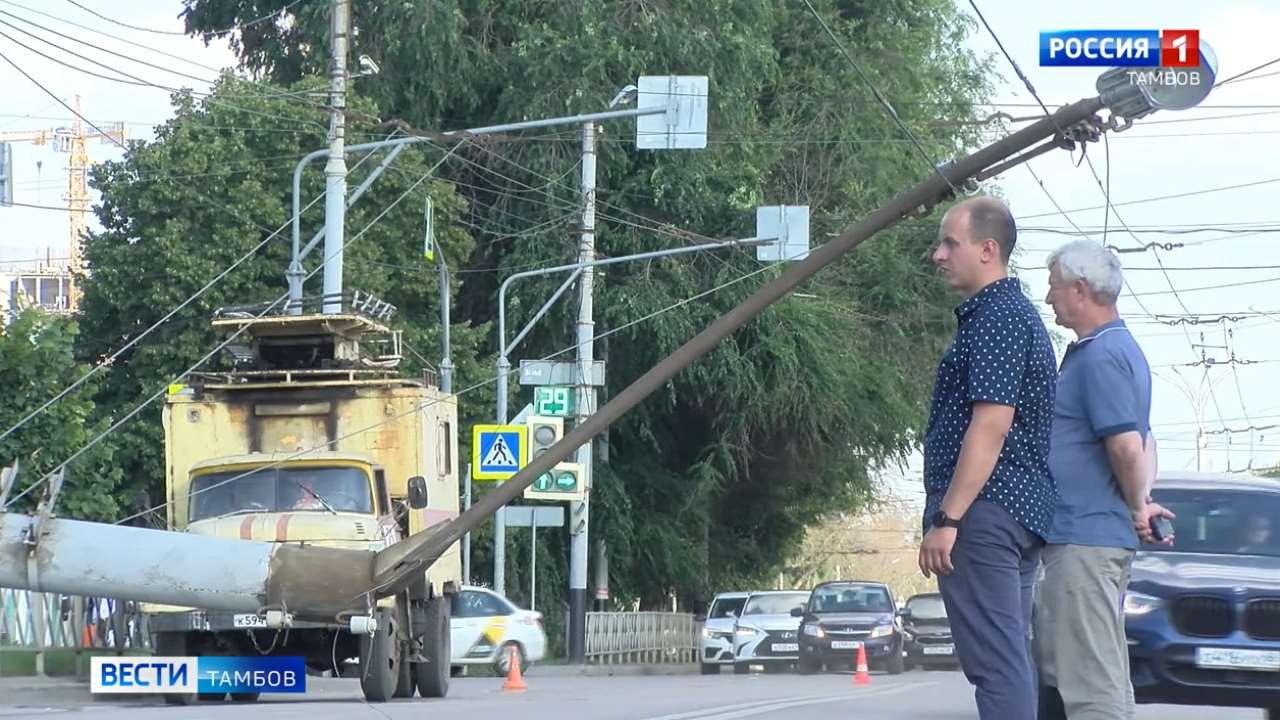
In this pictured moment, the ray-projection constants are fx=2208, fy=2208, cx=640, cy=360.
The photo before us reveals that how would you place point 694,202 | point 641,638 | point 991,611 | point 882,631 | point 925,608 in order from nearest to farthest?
point 991,611
point 882,631
point 694,202
point 641,638
point 925,608

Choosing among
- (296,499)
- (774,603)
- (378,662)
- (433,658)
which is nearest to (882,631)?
(774,603)

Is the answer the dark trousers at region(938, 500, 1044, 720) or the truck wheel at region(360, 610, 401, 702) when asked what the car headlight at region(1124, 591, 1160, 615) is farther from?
the truck wheel at region(360, 610, 401, 702)

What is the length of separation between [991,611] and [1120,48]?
10.1m

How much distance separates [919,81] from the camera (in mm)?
47625

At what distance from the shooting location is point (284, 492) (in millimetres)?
19297

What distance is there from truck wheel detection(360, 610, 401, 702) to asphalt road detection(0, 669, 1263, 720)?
0.21m

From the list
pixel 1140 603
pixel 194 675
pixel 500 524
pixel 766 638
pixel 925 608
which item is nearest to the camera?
pixel 1140 603

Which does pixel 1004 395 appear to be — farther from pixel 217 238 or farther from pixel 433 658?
pixel 217 238

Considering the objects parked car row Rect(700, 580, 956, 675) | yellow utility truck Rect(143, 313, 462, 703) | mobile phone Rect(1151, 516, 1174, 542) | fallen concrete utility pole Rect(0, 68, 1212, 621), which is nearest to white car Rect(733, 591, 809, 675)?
parked car row Rect(700, 580, 956, 675)

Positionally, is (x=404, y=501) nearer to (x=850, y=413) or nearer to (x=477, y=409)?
(x=477, y=409)

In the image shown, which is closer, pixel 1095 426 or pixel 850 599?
pixel 1095 426

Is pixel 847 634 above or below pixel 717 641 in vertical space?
above

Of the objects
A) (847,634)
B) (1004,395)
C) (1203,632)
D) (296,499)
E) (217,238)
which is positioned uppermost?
(217,238)

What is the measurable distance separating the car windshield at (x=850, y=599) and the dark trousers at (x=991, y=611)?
29655mm
